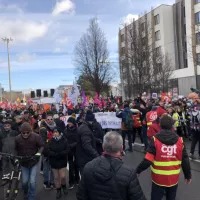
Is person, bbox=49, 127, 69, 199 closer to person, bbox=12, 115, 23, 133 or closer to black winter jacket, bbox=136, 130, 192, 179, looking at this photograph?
black winter jacket, bbox=136, 130, 192, 179

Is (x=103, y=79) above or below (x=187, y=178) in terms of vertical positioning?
above

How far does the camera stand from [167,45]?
141ft

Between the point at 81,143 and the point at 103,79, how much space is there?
23589 millimetres

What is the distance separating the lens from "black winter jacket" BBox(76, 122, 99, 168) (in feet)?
16.9

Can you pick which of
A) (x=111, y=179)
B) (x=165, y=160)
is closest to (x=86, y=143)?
(x=165, y=160)

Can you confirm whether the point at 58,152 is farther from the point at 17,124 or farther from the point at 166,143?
the point at 17,124

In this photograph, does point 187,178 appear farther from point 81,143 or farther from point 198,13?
point 198,13

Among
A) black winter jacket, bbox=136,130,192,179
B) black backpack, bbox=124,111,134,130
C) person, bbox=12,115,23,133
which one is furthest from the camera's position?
black backpack, bbox=124,111,134,130

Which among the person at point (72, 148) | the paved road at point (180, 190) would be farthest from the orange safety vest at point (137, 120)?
the person at point (72, 148)

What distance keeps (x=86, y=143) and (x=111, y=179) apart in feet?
8.93

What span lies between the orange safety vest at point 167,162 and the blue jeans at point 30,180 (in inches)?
101

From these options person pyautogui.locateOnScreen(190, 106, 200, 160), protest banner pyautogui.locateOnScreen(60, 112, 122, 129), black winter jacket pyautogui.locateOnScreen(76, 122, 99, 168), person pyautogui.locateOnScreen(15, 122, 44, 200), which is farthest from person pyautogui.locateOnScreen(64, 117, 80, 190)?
protest banner pyautogui.locateOnScreen(60, 112, 122, 129)

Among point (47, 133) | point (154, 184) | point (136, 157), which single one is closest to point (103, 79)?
point (136, 157)

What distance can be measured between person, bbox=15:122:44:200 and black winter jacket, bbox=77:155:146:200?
2.95 meters
